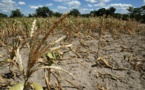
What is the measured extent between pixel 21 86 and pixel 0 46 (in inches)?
109

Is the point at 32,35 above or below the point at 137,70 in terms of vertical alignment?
above

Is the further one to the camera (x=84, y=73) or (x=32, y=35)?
(x=84, y=73)

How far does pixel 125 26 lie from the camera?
21.7 feet

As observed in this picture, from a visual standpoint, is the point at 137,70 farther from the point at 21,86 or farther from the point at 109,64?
the point at 21,86

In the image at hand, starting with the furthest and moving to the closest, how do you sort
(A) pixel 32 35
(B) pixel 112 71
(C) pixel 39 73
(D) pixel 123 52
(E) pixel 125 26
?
(E) pixel 125 26 < (D) pixel 123 52 < (B) pixel 112 71 < (C) pixel 39 73 < (A) pixel 32 35

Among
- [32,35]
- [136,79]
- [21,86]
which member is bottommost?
[136,79]

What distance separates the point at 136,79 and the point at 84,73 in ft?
1.81

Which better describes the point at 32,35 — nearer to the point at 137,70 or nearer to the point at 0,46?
the point at 137,70

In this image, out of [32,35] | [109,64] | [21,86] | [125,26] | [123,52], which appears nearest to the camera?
[21,86]

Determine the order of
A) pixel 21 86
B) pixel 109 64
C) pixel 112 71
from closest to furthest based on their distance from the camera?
pixel 21 86
pixel 112 71
pixel 109 64

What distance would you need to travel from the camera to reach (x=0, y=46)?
135 inches

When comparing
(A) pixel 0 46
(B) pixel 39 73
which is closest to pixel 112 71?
(B) pixel 39 73

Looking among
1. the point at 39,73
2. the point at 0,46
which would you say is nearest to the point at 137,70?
the point at 39,73

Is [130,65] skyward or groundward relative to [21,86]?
groundward
